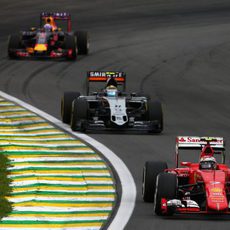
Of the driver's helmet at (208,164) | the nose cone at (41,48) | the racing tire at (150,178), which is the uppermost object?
the driver's helmet at (208,164)

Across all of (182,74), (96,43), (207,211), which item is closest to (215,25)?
(96,43)

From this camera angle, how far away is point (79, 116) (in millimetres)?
27891

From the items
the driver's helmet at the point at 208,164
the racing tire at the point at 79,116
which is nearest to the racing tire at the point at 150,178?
the driver's helmet at the point at 208,164

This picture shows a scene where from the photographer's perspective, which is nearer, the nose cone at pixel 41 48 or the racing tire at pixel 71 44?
the nose cone at pixel 41 48

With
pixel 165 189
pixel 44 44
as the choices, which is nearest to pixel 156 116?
pixel 165 189

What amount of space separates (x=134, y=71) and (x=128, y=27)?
11.5 metres

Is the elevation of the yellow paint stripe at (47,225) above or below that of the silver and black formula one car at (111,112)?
above

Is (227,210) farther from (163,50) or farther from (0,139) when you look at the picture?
(163,50)

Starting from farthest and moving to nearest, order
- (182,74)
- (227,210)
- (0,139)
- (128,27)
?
1. (128,27)
2. (182,74)
3. (0,139)
4. (227,210)

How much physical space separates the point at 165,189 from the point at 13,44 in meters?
23.7

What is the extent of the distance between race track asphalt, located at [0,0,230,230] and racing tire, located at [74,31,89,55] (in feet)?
0.99

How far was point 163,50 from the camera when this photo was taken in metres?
45.3

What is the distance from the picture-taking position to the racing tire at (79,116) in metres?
27.8

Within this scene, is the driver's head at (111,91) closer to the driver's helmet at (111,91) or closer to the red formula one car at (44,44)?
the driver's helmet at (111,91)
